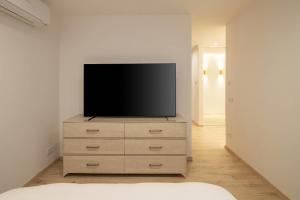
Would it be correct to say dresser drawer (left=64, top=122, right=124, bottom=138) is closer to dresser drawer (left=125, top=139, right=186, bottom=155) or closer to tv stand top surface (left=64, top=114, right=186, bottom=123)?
tv stand top surface (left=64, top=114, right=186, bottom=123)

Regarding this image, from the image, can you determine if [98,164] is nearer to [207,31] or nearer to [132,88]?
[132,88]

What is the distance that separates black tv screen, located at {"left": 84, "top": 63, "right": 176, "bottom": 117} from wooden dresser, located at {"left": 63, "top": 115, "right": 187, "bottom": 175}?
1.20 feet

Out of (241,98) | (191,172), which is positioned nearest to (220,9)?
(241,98)

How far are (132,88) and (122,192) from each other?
2.20 m

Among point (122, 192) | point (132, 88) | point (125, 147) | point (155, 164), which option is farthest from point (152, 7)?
point (122, 192)

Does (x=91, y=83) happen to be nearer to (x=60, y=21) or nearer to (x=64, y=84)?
(x=64, y=84)

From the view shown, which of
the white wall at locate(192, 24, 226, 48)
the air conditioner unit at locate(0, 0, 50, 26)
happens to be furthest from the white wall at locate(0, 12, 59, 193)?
the white wall at locate(192, 24, 226, 48)

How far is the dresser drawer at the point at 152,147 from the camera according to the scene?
302 cm

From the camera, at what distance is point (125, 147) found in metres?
3.03

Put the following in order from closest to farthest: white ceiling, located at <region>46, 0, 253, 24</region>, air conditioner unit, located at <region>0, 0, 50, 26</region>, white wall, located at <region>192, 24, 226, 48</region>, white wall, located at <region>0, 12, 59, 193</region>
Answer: air conditioner unit, located at <region>0, 0, 50, 26</region> < white wall, located at <region>0, 12, 59, 193</region> < white ceiling, located at <region>46, 0, 253, 24</region> < white wall, located at <region>192, 24, 226, 48</region>

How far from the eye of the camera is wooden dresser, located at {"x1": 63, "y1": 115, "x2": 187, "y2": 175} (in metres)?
3.02

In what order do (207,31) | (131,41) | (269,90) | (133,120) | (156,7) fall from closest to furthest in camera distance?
(269,90), (133,120), (156,7), (131,41), (207,31)

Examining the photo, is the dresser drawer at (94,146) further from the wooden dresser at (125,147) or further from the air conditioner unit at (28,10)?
the air conditioner unit at (28,10)

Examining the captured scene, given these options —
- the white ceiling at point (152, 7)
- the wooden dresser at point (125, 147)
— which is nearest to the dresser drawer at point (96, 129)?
the wooden dresser at point (125, 147)
